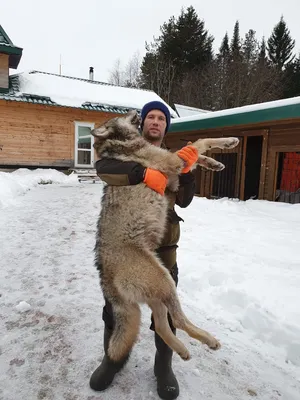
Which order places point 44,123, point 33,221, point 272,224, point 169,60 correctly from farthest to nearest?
point 169,60
point 44,123
point 272,224
point 33,221

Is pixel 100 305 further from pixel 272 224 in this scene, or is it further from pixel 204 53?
pixel 204 53

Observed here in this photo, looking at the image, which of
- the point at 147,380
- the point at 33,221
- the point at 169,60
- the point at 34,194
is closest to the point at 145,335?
the point at 147,380

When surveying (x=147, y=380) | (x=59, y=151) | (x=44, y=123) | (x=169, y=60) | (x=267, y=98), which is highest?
(x=169, y=60)

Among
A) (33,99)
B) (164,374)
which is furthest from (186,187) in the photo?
(33,99)

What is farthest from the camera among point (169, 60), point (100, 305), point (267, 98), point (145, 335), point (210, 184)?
point (169, 60)

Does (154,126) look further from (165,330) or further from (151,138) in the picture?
(165,330)

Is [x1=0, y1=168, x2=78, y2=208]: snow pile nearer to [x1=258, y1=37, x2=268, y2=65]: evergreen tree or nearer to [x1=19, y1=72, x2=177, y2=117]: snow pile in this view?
[x1=19, y1=72, x2=177, y2=117]: snow pile

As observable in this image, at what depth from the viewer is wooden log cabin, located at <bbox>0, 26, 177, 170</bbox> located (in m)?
15.1

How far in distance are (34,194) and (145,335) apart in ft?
27.4

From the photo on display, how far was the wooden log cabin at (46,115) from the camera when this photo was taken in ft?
49.5

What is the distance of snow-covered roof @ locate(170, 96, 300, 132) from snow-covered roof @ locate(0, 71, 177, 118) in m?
5.03

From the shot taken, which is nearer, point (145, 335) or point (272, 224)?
point (145, 335)

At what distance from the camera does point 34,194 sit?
1001 centimetres

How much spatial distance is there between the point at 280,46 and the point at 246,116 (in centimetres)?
3563
